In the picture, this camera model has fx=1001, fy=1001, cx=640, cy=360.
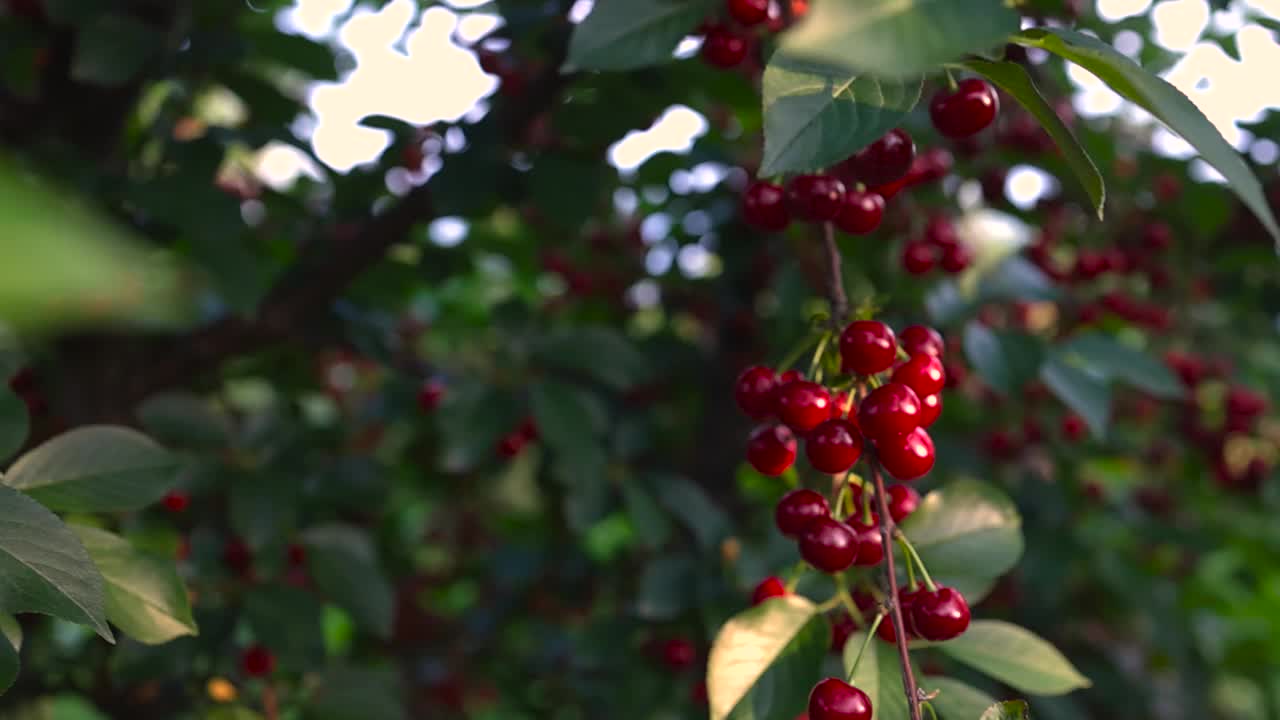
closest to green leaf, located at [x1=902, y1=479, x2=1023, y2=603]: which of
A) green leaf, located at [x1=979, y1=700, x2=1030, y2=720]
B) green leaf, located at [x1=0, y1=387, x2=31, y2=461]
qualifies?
green leaf, located at [x1=979, y1=700, x2=1030, y2=720]

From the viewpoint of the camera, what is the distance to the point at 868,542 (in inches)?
33.9

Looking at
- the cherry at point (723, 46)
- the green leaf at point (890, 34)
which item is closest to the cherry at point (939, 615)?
the green leaf at point (890, 34)

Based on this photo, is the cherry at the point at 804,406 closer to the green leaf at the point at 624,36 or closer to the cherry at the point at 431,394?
the green leaf at the point at 624,36

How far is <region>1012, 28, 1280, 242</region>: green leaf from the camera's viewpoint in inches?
23.2

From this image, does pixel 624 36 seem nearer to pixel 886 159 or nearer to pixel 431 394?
pixel 886 159

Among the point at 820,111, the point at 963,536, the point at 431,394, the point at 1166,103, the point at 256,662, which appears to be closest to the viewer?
the point at 1166,103

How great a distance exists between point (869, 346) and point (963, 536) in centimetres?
26

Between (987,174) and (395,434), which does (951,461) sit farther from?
(395,434)

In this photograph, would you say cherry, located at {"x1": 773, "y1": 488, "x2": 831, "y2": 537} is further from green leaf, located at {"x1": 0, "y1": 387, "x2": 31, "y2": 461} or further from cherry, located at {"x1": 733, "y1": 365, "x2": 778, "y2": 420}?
green leaf, located at {"x1": 0, "y1": 387, "x2": 31, "y2": 461}

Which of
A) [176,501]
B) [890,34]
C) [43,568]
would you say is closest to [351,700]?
[176,501]

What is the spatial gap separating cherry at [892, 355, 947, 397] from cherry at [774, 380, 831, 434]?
7cm

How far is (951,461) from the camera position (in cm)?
195

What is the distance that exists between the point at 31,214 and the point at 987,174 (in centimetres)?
178

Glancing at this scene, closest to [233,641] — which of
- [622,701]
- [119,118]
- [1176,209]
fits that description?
[622,701]
